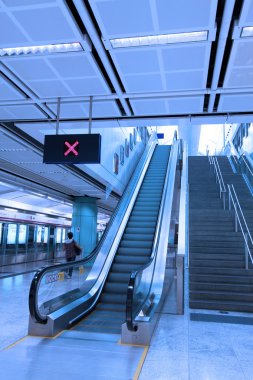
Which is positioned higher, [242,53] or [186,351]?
[242,53]

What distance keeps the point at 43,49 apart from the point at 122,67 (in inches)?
39.9

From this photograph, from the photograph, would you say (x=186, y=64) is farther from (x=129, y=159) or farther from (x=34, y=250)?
(x=34, y=250)

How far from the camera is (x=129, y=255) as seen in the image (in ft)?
28.2

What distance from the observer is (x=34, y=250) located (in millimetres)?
22641

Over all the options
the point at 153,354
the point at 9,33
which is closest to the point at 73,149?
the point at 9,33

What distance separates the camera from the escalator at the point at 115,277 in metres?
5.15

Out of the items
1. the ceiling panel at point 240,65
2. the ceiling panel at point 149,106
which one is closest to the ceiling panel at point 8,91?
the ceiling panel at point 149,106

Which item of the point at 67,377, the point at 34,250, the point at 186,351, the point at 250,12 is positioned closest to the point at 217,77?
the point at 250,12

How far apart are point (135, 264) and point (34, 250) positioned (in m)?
16.0

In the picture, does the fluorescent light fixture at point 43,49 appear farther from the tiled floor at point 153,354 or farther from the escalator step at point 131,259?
the escalator step at point 131,259

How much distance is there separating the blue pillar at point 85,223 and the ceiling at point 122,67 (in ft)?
30.7

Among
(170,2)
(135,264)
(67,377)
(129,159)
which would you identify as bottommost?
(67,377)

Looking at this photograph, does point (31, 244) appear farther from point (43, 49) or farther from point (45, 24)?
point (45, 24)

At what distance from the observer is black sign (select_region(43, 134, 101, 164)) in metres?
5.66
